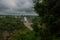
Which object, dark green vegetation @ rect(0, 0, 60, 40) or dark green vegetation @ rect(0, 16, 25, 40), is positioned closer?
dark green vegetation @ rect(0, 0, 60, 40)

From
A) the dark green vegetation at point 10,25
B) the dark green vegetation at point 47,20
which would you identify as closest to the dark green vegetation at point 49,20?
the dark green vegetation at point 47,20

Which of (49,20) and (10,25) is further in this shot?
(10,25)

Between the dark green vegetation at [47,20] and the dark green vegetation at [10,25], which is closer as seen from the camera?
the dark green vegetation at [47,20]

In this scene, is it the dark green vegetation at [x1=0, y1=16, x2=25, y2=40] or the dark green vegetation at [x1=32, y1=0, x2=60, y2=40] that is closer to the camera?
the dark green vegetation at [x1=32, y1=0, x2=60, y2=40]

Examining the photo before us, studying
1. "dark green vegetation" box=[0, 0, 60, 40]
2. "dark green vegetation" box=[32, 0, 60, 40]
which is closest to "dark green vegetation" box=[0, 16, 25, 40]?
"dark green vegetation" box=[0, 0, 60, 40]

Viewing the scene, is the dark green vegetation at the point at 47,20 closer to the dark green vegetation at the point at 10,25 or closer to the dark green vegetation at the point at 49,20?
the dark green vegetation at the point at 49,20

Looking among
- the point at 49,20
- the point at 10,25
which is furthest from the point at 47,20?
the point at 10,25


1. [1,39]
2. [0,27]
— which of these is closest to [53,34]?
[1,39]

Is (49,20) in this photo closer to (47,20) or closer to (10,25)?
(47,20)

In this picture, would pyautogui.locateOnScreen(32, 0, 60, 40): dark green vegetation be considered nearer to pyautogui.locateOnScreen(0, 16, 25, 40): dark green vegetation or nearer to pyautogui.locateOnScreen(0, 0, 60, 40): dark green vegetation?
pyautogui.locateOnScreen(0, 0, 60, 40): dark green vegetation
